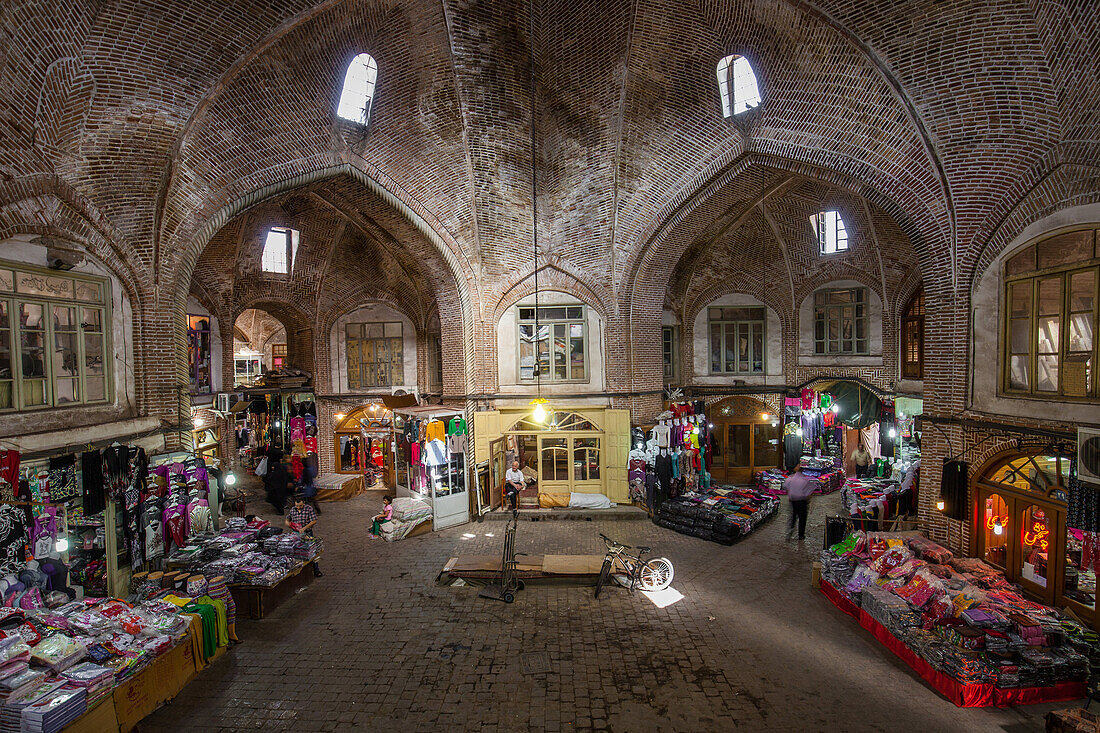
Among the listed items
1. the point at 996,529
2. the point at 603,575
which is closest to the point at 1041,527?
the point at 996,529

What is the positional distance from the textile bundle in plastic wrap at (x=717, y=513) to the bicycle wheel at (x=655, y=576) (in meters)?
2.70

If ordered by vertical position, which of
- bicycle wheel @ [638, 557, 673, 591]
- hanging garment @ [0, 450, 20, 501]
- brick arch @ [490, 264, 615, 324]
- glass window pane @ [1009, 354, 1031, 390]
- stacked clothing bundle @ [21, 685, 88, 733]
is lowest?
bicycle wheel @ [638, 557, 673, 591]

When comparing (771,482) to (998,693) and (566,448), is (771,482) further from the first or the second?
(998,693)

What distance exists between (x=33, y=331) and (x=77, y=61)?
357cm

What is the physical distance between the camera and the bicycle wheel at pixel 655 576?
8750 mm

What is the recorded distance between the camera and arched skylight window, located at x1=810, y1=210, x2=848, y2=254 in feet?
50.9

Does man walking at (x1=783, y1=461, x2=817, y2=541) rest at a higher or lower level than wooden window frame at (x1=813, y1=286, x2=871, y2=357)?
lower

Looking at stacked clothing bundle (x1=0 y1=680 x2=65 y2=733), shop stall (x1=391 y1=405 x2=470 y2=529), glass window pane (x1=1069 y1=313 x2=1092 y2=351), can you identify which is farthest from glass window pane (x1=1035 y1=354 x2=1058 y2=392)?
stacked clothing bundle (x1=0 y1=680 x2=65 y2=733)

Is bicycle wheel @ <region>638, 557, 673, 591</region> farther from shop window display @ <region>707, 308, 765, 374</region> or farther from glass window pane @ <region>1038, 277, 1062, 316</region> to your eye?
shop window display @ <region>707, 308, 765, 374</region>

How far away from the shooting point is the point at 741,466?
1705 cm

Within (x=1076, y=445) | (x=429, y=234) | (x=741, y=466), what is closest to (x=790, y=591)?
(x=1076, y=445)

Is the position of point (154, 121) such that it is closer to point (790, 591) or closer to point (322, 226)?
point (322, 226)

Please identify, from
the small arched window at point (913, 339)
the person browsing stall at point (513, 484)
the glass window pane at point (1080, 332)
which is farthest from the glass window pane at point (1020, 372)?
the person browsing stall at point (513, 484)

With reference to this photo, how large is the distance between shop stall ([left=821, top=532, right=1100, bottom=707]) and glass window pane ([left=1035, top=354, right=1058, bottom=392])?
264 centimetres
